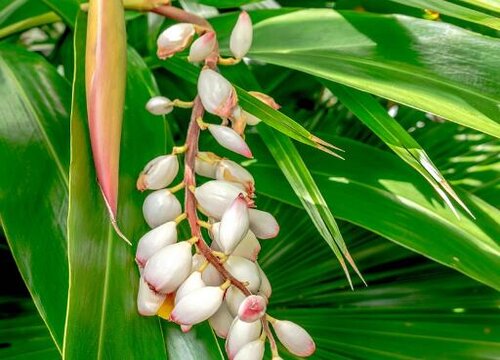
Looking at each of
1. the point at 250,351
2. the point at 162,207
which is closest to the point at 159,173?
the point at 162,207

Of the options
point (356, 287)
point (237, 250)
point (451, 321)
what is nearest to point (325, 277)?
point (356, 287)

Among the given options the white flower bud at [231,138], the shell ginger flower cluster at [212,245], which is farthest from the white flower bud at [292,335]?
the white flower bud at [231,138]

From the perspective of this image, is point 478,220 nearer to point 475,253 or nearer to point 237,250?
point 475,253

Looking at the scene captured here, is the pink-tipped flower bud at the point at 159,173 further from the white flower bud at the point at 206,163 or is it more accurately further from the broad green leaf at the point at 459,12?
the broad green leaf at the point at 459,12

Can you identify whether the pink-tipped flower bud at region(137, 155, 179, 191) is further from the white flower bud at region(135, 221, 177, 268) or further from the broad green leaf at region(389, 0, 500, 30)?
the broad green leaf at region(389, 0, 500, 30)

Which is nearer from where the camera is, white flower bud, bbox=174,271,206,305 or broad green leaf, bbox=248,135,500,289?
white flower bud, bbox=174,271,206,305

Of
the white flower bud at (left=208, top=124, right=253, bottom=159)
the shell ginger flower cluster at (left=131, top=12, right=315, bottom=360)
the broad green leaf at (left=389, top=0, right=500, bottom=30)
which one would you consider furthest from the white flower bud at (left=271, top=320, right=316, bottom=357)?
the broad green leaf at (left=389, top=0, right=500, bottom=30)

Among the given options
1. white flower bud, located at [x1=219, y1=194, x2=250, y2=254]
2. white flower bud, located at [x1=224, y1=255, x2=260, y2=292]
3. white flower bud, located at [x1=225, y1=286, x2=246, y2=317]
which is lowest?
white flower bud, located at [x1=225, y1=286, x2=246, y2=317]
